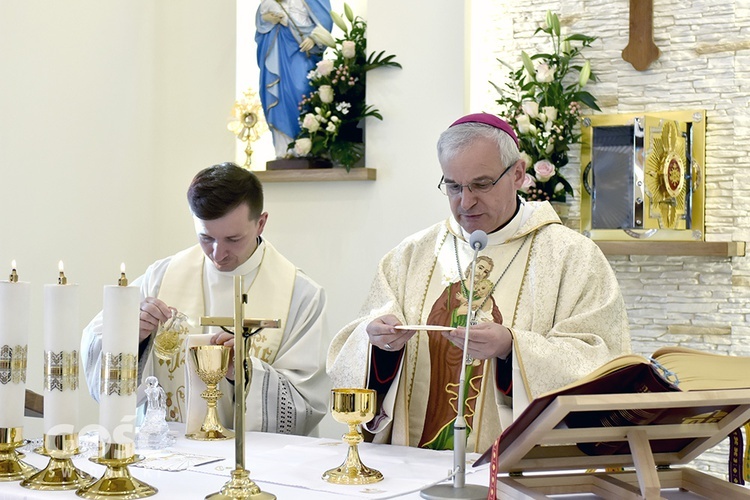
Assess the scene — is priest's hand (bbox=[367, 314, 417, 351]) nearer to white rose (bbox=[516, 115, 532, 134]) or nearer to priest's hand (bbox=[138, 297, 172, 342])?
priest's hand (bbox=[138, 297, 172, 342])

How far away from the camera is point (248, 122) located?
618cm

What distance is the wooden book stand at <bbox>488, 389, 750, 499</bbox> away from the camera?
199 centimetres

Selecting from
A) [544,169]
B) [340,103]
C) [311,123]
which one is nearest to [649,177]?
[544,169]

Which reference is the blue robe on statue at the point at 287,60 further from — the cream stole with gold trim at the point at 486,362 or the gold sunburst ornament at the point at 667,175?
the cream stole with gold trim at the point at 486,362

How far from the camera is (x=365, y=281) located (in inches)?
231

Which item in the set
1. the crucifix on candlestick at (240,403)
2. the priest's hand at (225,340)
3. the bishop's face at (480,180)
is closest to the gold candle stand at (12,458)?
the crucifix on candlestick at (240,403)

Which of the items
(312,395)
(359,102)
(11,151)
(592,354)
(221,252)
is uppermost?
(359,102)

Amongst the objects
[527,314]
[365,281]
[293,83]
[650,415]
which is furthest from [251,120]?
[650,415]

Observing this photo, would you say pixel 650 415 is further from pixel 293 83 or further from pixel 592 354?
pixel 293 83

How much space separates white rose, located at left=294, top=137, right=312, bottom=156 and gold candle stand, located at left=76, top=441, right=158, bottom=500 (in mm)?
3642

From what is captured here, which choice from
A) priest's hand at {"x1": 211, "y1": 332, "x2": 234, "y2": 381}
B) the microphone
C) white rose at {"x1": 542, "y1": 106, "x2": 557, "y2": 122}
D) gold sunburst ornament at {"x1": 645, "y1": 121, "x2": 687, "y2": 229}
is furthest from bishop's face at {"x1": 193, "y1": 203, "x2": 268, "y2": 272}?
gold sunburst ornament at {"x1": 645, "y1": 121, "x2": 687, "y2": 229}

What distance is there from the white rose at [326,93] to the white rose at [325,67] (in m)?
0.09

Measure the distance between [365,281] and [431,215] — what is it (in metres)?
0.60

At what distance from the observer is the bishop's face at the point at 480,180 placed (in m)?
3.41
